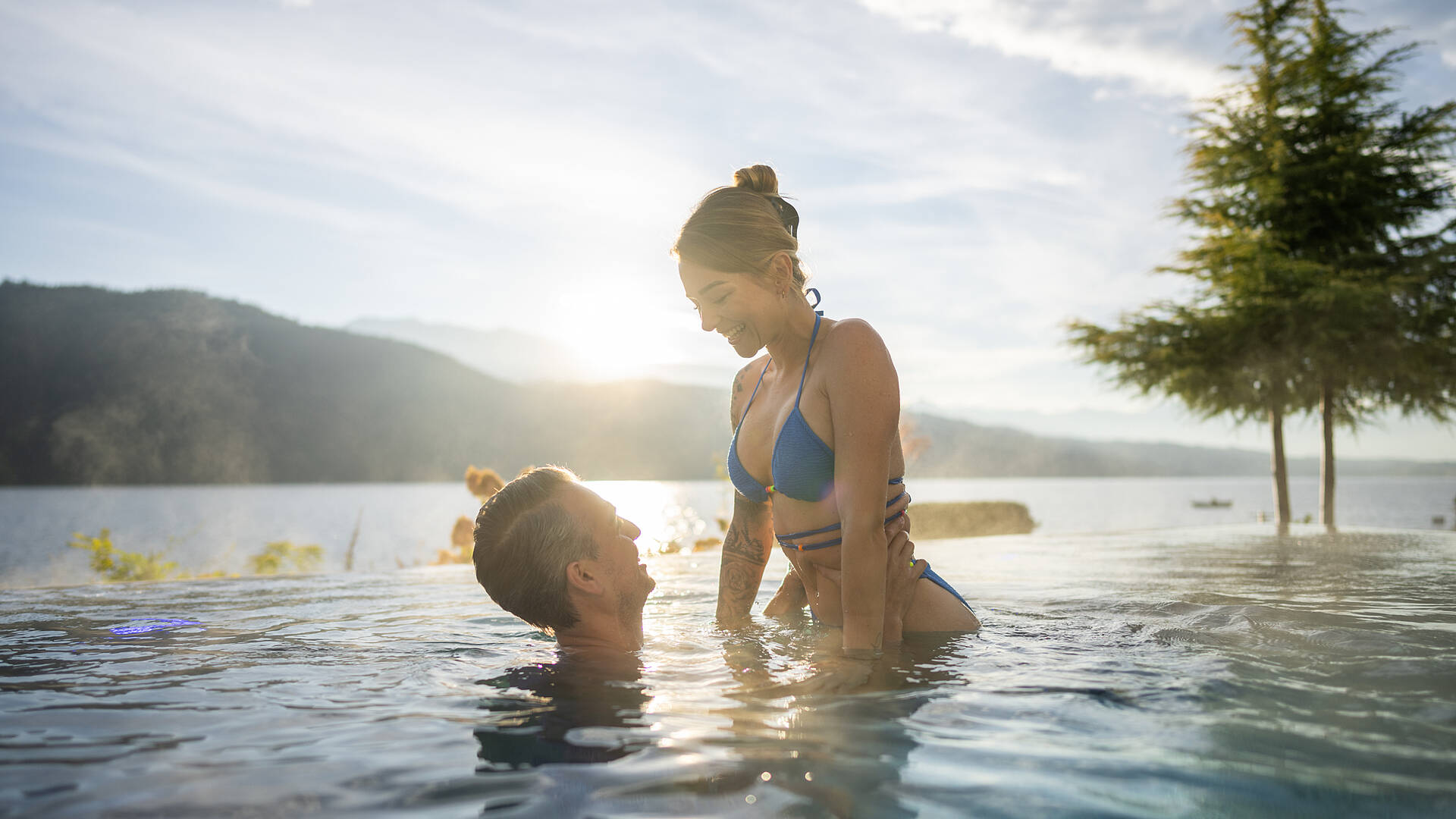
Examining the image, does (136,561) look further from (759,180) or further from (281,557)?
(759,180)

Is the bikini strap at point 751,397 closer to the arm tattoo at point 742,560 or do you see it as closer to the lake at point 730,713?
the arm tattoo at point 742,560

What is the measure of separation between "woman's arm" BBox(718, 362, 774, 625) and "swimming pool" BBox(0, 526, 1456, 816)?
0.18 meters

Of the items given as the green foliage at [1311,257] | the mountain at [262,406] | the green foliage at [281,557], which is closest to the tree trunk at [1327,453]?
the green foliage at [1311,257]

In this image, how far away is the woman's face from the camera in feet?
8.59

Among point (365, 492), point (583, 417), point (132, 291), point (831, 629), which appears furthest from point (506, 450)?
point (831, 629)

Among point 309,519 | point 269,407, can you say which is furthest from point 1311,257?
point 269,407

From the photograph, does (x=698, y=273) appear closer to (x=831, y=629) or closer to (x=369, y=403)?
(x=831, y=629)

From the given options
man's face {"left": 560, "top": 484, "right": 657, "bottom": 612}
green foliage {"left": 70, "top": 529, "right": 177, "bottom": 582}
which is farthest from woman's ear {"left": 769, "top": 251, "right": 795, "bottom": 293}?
green foliage {"left": 70, "top": 529, "right": 177, "bottom": 582}

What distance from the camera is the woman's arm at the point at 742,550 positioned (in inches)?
134

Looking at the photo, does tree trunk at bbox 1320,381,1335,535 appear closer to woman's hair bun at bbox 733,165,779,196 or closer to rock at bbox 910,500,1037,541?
rock at bbox 910,500,1037,541

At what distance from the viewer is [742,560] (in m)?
3.45

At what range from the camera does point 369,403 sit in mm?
69750

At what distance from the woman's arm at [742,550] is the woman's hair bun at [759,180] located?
819mm

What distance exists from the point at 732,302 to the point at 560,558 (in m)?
0.99
